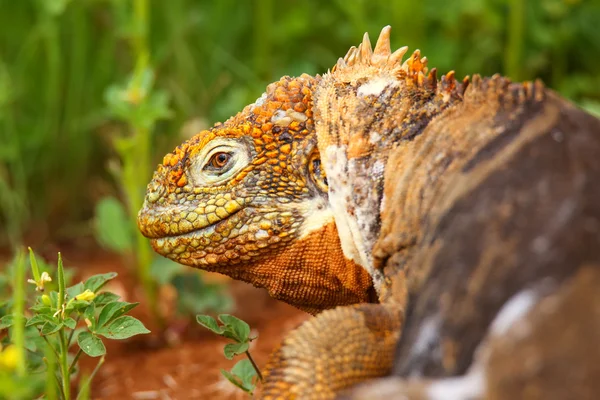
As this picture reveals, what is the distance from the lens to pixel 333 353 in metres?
2.63

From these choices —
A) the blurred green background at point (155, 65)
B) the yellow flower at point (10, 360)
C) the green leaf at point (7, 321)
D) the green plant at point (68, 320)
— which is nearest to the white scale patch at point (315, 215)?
the green plant at point (68, 320)

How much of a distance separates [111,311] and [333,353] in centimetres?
106

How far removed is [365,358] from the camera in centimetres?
266

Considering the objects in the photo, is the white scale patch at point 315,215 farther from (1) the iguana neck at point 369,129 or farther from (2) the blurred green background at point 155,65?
(2) the blurred green background at point 155,65

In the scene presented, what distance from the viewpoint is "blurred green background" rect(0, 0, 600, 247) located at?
24.0 ft

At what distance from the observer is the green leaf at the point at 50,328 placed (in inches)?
125

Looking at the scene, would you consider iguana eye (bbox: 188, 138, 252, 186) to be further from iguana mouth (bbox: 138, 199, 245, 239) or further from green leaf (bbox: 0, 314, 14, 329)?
green leaf (bbox: 0, 314, 14, 329)

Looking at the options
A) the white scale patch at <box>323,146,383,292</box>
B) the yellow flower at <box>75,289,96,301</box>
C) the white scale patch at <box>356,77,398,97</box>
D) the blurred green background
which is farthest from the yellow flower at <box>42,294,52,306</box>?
the blurred green background

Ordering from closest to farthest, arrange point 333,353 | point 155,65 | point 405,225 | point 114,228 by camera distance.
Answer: point 333,353
point 405,225
point 114,228
point 155,65

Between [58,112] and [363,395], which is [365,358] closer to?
[363,395]

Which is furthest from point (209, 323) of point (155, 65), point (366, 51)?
point (155, 65)

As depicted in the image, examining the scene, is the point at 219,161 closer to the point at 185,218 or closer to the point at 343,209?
the point at 185,218

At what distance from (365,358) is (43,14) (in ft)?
17.5

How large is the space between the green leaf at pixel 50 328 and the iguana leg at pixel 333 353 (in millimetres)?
890
